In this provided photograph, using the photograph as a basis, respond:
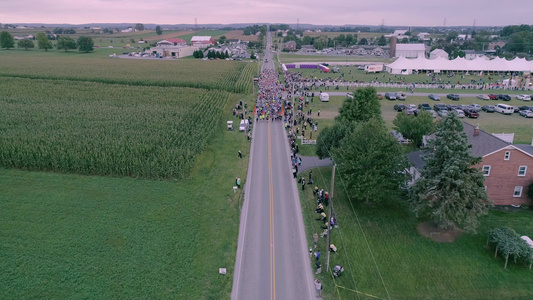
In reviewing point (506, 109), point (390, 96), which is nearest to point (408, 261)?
point (506, 109)

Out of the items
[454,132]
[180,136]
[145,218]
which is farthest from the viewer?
[180,136]

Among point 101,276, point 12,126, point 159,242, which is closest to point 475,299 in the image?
point 159,242

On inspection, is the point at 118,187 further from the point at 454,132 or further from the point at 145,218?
the point at 454,132

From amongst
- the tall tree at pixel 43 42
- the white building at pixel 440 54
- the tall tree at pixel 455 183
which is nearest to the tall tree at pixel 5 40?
the tall tree at pixel 43 42

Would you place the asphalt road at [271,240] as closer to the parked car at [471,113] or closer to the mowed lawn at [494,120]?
the mowed lawn at [494,120]

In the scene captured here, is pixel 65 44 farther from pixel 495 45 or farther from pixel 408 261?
pixel 495 45

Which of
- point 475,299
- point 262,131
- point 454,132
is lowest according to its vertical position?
point 475,299
